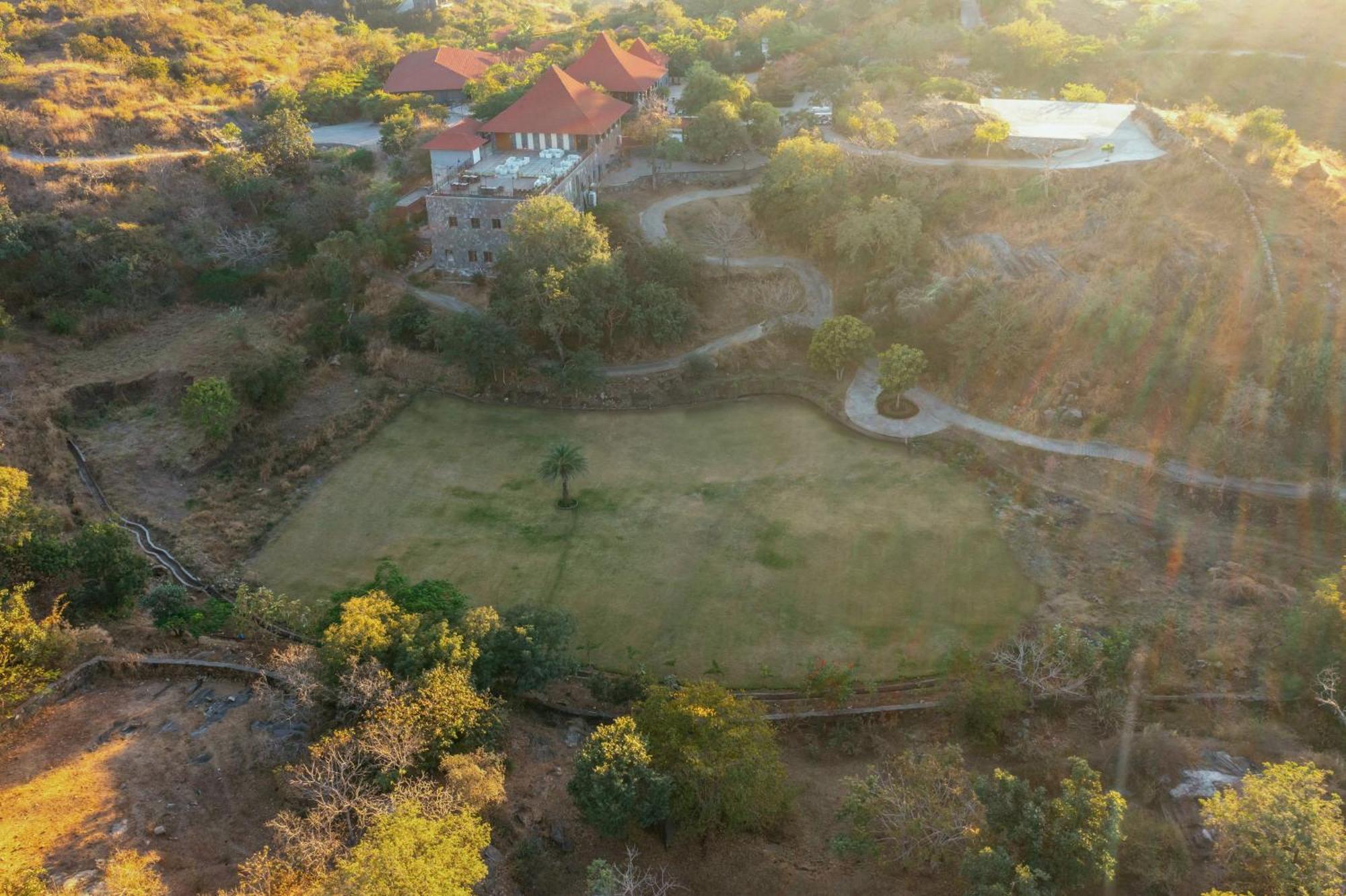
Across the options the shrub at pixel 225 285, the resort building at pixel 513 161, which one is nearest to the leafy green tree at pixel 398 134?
the resort building at pixel 513 161

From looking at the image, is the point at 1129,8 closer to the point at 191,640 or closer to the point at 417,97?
the point at 417,97

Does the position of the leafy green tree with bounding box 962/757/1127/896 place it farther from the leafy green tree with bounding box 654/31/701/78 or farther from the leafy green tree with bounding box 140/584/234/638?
the leafy green tree with bounding box 654/31/701/78

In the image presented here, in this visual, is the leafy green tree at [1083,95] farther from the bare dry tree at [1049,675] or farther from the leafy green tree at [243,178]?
the leafy green tree at [243,178]

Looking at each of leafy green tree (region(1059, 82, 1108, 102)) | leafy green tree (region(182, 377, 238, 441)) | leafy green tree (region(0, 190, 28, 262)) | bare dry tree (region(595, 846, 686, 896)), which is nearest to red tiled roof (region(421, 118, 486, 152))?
leafy green tree (region(0, 190, 28, 262))

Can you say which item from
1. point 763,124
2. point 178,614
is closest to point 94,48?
point 763,124

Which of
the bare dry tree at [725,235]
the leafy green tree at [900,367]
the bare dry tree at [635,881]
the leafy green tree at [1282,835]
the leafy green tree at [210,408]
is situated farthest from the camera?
the bare dry tree at [725,235]

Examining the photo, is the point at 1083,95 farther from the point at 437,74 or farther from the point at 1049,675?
the point at 437,74
